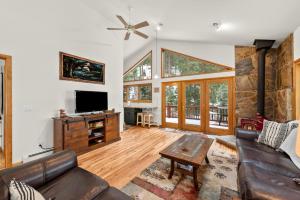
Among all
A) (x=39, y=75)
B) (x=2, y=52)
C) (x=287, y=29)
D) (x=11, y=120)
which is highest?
(x=287, y=29)

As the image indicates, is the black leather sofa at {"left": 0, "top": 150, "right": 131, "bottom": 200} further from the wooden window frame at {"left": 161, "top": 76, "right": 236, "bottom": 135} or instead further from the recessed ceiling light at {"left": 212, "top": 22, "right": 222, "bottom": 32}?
the wooden window frame at {"left": 161, "top": 76, "right": 236, "bottom": 135}

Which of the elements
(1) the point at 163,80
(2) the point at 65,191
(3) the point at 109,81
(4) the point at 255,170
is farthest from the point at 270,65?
(2) the point at 65,191

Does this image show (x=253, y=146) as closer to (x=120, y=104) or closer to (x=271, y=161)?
(x=271, y=161)

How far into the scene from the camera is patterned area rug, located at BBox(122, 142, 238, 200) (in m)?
1.89

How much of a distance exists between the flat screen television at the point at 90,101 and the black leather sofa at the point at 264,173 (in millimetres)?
3374

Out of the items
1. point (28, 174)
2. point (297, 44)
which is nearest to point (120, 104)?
point (28, 174)

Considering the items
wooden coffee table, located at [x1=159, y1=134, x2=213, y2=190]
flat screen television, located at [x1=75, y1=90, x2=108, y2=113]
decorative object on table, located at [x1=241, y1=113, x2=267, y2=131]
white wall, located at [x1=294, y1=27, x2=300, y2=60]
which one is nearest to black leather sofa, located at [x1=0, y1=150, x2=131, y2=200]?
wooden coffee table, located at [x1=159, y1=134, x2=213, y2=190]

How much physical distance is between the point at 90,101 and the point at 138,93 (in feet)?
11.3

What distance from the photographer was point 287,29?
9.98 ft

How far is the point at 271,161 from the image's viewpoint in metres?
1.90

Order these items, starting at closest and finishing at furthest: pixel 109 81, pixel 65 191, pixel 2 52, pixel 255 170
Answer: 1. pixel 65 191
2. pixel 255 170
3. pixel 2 52
4. pixel 109 81

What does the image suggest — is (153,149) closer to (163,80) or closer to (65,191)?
(65,191)

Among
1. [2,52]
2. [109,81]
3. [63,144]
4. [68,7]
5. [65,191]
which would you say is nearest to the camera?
[65,191]

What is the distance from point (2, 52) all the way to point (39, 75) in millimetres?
656
